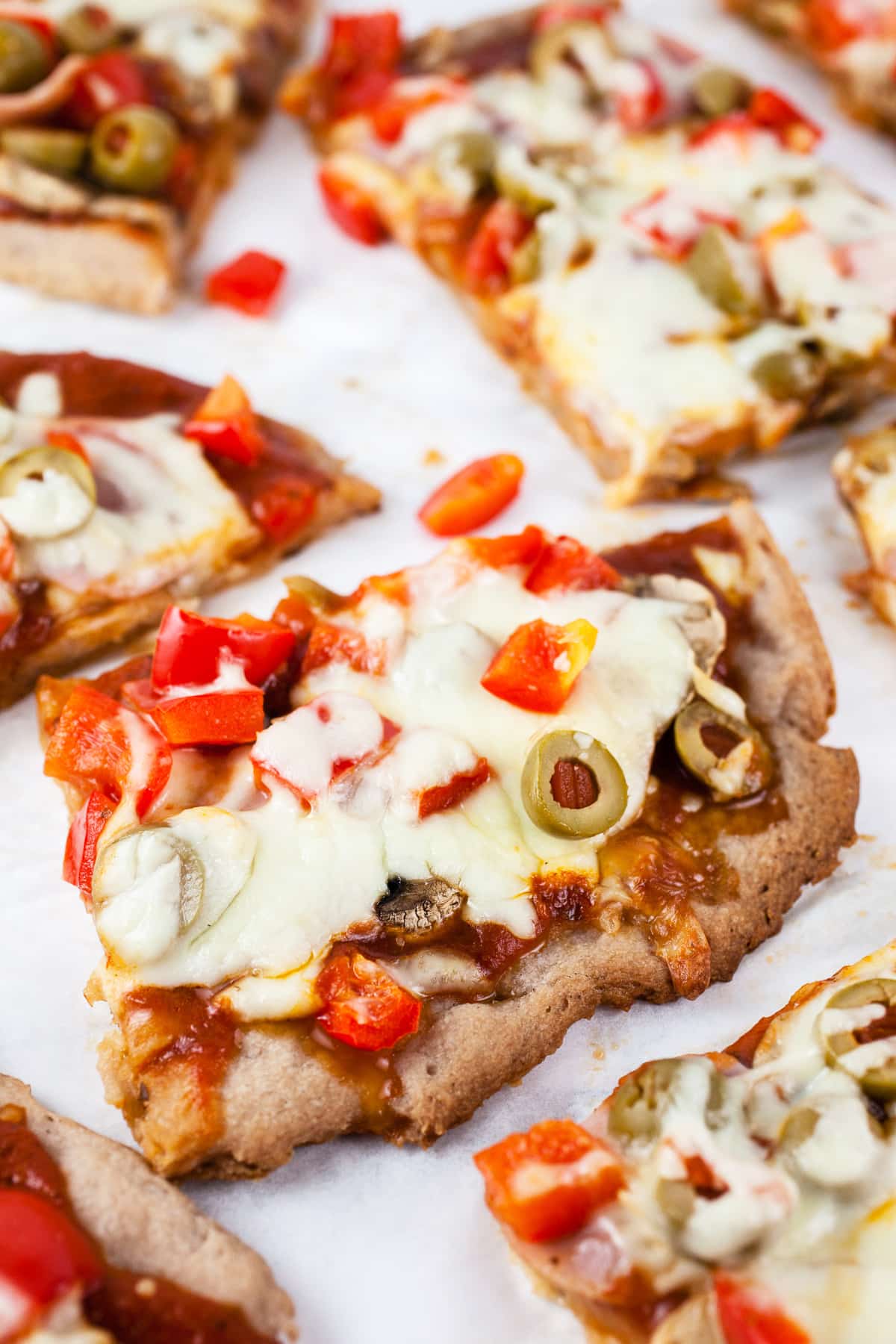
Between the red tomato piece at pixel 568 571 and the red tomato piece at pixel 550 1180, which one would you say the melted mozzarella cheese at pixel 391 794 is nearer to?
the red tomato piece at pixel 568 571

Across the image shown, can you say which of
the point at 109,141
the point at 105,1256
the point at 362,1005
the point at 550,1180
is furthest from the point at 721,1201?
the point at 109,141

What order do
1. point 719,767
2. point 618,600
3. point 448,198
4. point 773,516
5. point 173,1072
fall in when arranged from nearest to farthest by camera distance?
point 173,1072, point 719,767, point 618,600, point 773,516, point 448,198

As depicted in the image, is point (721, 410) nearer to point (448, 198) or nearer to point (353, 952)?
point (448, 198)

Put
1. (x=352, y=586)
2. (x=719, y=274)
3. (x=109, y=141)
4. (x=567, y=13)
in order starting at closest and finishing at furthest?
(x=352, y=586) → (x=719, y=274) → (x=109, y=141) → (x=567, y=13)

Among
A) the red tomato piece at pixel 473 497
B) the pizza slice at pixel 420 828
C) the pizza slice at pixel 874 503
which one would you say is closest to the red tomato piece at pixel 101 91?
the red tomato piece at pixel 473 497

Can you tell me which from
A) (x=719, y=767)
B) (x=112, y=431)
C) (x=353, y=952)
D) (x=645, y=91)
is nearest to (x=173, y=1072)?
(x=353, y=952)

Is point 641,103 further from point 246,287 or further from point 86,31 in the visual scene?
point 86,31
